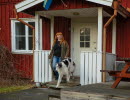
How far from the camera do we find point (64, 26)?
10711mm

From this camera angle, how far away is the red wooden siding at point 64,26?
10.7 meters

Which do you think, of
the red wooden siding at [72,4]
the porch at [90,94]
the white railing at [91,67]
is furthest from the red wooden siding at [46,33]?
the porch at [90,94]

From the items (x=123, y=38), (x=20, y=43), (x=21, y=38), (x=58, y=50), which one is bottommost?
(x=58, y=50)

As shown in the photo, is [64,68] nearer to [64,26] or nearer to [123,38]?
[123,38]

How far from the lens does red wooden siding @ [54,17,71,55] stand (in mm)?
10688

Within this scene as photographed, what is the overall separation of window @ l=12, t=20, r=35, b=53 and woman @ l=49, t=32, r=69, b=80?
3.21 m

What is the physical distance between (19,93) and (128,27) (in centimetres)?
465

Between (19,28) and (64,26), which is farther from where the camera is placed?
(19,28)

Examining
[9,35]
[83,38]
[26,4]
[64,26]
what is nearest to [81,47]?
[83,38]

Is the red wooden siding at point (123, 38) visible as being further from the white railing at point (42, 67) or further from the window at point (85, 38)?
the white railing at point (42, 67)

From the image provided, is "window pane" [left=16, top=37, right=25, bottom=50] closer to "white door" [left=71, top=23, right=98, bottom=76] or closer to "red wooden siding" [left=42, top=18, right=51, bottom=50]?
"red wooden siding" [left=42, top=18, right=51, bottom=50]

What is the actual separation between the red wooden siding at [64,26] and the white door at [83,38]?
226 mm

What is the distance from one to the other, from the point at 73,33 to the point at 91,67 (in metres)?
2.96

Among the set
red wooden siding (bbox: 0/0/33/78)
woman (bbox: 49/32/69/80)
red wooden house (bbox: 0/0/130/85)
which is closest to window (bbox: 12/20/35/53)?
red wooden house (bbox: 0/0/130/85)
